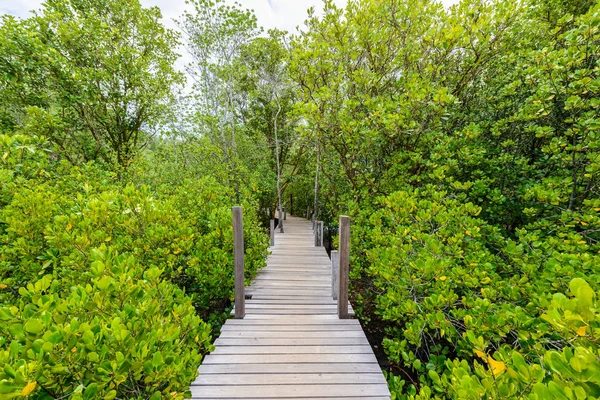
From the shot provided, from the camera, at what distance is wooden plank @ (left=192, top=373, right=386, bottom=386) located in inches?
102

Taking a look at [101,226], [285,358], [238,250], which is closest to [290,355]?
[285,358]

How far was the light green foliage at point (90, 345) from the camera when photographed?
41.1 inches

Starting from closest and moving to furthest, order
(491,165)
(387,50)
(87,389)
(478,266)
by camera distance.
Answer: (87,389) < (478,266) < (491,165) < (387,50)

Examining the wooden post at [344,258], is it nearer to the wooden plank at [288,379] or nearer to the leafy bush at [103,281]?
the wooden plank at [288,379]

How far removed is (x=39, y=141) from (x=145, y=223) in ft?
6.66

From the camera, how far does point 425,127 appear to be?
4.58m

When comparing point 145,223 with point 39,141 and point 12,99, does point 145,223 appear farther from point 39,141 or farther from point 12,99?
point 12,99

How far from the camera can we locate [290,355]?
2973 millimetres

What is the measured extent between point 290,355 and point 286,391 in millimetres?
487

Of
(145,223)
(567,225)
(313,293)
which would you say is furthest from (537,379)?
(145,223)

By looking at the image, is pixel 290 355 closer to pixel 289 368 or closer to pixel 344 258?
pixel 289 368

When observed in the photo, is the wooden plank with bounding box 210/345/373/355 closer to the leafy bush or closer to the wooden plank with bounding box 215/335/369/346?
the wooden plank with bounding box 215/335/369/346

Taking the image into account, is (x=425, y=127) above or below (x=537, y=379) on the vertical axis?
above

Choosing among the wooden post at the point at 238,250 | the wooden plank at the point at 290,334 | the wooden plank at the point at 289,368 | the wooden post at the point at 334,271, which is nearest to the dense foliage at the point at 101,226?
the wooden post at the point at 238,250
